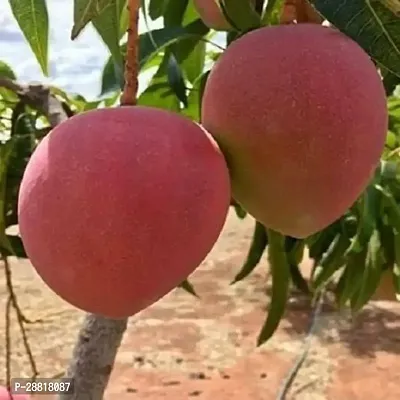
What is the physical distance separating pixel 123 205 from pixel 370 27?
12 centimetres

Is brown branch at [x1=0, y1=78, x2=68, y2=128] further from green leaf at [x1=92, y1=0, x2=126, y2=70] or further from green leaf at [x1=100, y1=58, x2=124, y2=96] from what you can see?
green leaf at [x1=92, y1=0, x2=126, y2=70]

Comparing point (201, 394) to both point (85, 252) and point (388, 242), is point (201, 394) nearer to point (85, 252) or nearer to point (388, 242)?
point (388, 242)

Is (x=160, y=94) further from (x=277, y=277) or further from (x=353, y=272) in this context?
(x=353, y=272)

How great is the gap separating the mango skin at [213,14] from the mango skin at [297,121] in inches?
5.0

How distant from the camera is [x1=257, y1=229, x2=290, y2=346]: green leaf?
60 centimetres

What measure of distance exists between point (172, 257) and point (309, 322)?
9.50ft

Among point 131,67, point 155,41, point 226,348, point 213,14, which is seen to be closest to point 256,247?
point 155,41

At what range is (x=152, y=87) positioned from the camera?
835 mm

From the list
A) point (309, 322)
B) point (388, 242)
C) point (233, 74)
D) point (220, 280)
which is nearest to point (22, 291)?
point (220, 280)

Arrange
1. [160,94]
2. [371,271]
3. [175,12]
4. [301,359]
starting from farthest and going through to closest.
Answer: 1. [301,359]
2. [371,271]
3. [160,94]
4. [175,12]

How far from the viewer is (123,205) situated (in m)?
Answer: 0.34

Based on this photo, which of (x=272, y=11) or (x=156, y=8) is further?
(x=156, y=8)

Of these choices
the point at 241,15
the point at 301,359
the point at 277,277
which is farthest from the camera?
the point at 301,359

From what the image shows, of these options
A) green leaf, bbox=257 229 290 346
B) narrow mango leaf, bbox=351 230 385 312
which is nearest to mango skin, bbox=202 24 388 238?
green leaf, bbox=257 229 290 346
